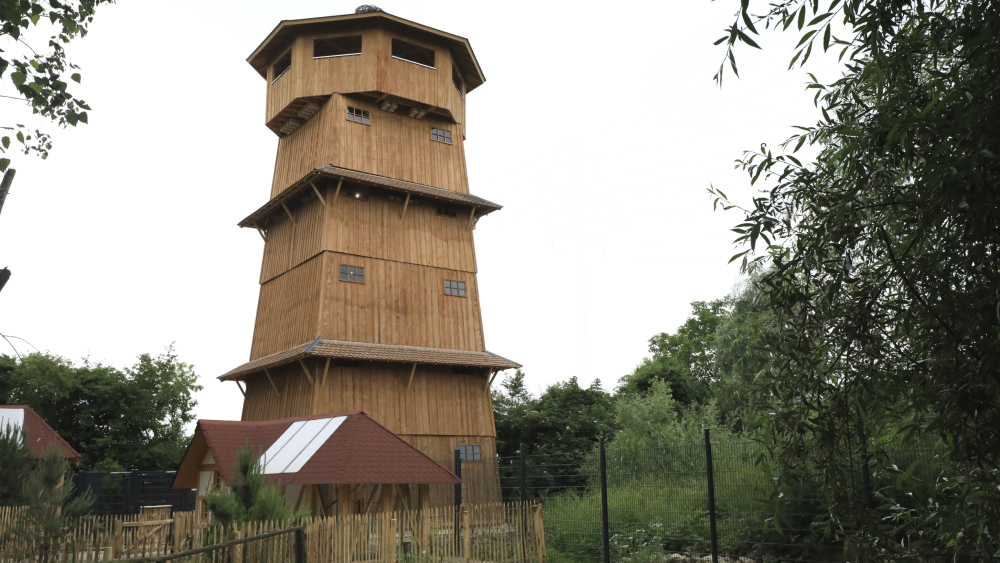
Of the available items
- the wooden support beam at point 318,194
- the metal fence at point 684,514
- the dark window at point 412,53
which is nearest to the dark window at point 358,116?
the dark window at point 412,53

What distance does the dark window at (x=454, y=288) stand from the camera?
84.8ft

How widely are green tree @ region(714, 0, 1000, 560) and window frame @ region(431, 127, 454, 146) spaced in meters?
24.2

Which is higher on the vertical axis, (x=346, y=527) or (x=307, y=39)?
(x=307, y=39)

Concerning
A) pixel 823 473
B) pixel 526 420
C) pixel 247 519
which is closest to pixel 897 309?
pixel 823 473

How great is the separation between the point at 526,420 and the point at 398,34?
15.6 metres

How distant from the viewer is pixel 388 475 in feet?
49.1

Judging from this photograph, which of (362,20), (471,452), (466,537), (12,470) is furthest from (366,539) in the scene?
(362,20)

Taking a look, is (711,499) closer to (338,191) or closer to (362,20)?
(338,191)

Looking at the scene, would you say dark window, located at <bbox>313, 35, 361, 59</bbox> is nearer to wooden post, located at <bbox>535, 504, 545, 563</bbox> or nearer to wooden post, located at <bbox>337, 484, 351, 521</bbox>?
wooden post, located at <bbox>337, 484, 351, 521</bbox>

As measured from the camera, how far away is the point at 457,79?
2972 centimetres

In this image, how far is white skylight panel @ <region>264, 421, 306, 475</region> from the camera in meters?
16.4

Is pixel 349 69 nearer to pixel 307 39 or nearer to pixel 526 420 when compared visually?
pixel 307 39

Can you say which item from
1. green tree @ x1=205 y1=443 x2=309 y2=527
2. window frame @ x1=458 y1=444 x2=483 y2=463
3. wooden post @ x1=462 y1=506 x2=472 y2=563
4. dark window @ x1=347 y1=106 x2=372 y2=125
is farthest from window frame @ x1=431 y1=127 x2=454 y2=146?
green tree @ x1=205 y1=443 x2=309 y2=527

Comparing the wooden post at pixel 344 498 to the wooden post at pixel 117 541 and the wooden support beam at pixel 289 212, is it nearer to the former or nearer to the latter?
the wooden post at pixel 117 541
